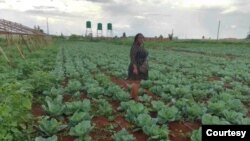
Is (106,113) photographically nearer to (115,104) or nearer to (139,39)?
(115,104)

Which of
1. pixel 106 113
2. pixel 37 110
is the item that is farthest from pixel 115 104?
pixel 37 110

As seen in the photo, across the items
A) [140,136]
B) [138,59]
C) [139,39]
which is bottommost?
[140,136]

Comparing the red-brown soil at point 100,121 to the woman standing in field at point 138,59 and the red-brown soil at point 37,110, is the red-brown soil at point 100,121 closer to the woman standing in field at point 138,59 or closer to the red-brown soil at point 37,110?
the red-brown soil at point 37,110

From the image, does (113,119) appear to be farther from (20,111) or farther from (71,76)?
(71,76)

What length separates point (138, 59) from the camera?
7.77m

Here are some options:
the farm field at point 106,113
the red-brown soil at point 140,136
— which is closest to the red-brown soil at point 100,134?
the farm field at point 106,113

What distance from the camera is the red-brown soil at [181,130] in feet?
16.3

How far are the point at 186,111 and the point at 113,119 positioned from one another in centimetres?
124

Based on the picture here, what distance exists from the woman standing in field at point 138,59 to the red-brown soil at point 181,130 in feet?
7.74

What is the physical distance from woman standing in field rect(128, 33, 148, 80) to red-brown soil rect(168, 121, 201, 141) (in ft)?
7.74

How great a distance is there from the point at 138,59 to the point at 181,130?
281 centimetres

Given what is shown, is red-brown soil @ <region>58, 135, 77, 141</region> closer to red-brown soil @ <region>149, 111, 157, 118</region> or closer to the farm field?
the farm field

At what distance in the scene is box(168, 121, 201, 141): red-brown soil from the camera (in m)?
4.96

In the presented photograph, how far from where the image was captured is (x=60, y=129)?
4895 mm
